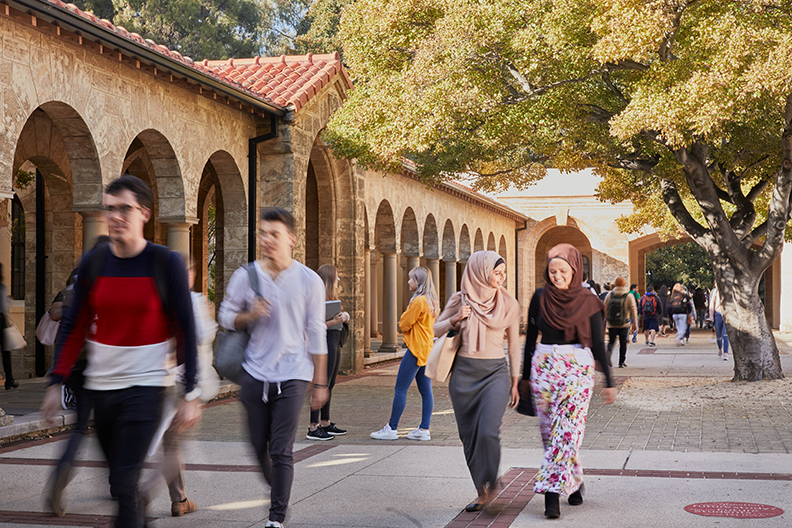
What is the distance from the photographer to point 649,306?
25.3 meters

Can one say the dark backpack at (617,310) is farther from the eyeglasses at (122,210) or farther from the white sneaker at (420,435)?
the eyeglasses at (122,210)

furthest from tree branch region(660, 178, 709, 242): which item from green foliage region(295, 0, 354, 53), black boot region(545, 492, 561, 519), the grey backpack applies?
green foliage region(295, 0, 354, 53)

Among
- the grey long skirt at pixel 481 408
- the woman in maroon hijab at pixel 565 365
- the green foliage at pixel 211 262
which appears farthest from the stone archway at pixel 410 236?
the grey long skirt at pixel 481 408

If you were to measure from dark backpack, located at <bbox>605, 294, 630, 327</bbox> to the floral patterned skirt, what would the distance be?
11006 mm

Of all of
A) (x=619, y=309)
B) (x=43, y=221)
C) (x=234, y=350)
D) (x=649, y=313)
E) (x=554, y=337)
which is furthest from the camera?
(x=649, y=313)

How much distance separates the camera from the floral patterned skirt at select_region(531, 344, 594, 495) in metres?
5.40

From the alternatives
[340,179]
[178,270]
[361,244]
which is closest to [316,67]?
[340,179]

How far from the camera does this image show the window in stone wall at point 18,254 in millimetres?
15930

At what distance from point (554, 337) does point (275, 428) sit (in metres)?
1.95

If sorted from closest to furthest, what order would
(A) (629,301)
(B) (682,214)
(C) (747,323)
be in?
(C) (747,323)
(B) (682,214)
(A) (629,301)

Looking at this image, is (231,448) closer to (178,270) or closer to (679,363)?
(178,270)

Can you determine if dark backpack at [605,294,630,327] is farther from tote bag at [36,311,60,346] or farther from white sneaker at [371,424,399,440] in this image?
tote bag at [36,311,60,346]

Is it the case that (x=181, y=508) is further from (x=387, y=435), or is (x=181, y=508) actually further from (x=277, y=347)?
(x=387, y=435)

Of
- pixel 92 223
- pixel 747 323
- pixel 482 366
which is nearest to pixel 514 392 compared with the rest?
pixel 482 366
